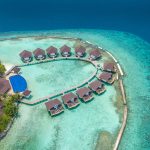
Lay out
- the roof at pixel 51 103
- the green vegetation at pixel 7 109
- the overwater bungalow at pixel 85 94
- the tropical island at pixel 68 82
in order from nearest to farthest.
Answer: the green vegetation at pixel 7 109, the tropical island at pixel 68 82, the roof at pixel 51 103, the overwater bungalow at pixel 85 94

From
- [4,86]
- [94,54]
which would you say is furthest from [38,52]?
[4,86]

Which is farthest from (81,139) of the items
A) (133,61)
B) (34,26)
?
(34,26)

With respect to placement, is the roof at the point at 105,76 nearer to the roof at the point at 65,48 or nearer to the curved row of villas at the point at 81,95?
the curved row of villas at the point at 81,95

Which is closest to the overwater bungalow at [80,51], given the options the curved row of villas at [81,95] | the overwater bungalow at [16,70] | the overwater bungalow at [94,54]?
the overwater bungalow at [94,54]

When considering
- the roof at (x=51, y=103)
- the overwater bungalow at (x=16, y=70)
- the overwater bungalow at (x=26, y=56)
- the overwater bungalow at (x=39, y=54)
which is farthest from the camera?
the overwater bungalow at (x=39, y=54)

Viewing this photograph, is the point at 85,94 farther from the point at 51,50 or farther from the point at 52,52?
the point at 51,50

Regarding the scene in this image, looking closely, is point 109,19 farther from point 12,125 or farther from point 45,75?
point 12,125
